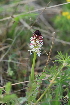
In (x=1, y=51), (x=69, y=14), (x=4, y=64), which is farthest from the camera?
(x=69, y=14)

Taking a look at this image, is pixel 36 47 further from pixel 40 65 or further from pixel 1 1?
pixel 1 1

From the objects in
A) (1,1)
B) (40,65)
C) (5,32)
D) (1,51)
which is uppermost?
(1,1)

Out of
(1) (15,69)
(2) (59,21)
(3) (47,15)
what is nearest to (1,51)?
(1) (15,69)

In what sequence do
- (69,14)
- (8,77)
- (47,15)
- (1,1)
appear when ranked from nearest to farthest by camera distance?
1. (8,77)
2. (69,14)
3. (1,1)
4. (47,15)

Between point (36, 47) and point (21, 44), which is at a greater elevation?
point (36, 47)

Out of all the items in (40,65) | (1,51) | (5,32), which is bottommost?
(40,65)

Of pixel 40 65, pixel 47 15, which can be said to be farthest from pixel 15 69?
pixel 47 15

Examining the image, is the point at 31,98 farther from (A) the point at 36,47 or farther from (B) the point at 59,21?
(B) the point at 59,21

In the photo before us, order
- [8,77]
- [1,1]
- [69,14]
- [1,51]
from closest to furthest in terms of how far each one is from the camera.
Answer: [8,77], [1,51], [69,14], [1,1]

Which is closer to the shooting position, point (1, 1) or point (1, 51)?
point (1, 51)
